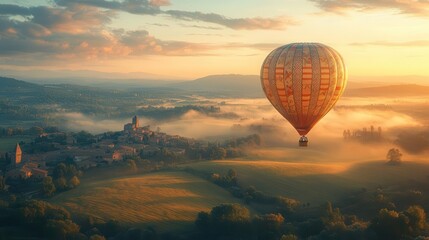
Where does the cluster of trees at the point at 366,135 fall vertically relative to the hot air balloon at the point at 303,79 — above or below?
below

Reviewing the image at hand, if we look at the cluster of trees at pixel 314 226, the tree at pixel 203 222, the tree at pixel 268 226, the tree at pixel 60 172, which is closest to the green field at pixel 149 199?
the tree at pixel 203 222

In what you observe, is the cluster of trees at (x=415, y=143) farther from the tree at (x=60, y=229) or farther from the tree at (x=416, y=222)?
the tree at (x=60, y=229)

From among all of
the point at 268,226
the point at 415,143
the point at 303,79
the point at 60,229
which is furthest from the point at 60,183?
the point at 415,143

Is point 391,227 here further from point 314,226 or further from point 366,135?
point 366,135

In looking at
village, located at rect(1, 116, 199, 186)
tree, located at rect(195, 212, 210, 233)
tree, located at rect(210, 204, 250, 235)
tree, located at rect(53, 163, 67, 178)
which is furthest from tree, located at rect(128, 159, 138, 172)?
tree, located at rect(210, 204, 250, 235)

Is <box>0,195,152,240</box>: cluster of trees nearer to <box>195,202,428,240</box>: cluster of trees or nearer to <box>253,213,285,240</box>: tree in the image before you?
<box>195,202,428,240</box>: cluster of trees
